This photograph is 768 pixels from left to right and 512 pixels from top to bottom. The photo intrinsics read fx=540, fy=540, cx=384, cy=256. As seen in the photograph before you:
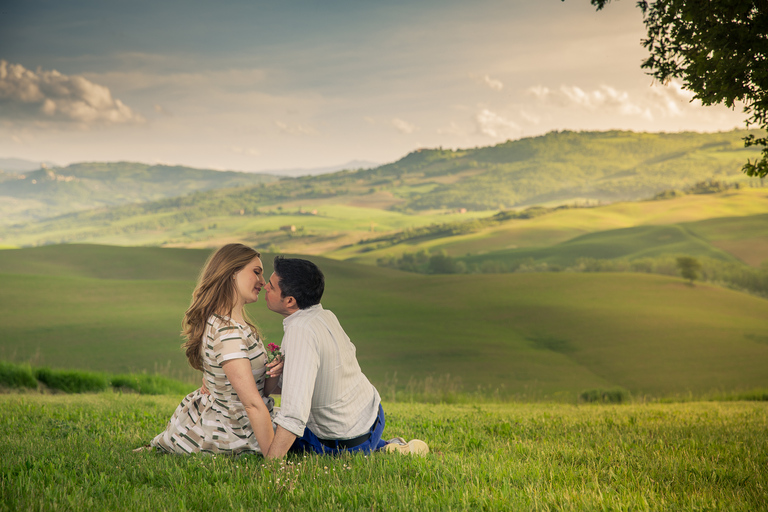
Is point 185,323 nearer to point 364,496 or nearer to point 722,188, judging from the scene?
point 364,496

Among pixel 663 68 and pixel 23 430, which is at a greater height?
pixel 663 68

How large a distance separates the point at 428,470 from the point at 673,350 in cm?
4423

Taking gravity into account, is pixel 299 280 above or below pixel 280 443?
above

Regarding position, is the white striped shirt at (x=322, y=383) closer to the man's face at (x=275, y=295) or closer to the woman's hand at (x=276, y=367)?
the man's face at (x=275, y=295)

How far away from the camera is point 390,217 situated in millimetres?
192750

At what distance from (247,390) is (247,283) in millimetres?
999

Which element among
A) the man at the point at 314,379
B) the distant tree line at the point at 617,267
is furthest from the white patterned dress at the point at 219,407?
the distant tree line at the point at 617,267

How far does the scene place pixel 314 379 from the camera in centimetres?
470

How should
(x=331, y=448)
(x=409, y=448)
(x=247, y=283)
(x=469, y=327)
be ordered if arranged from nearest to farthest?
(x=247, y=283), (x=331, y=448), (x=409, y=448), (x=469, y=327)

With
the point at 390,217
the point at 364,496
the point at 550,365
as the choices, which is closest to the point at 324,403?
the point at 364,496

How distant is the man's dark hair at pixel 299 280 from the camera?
485 centimetres

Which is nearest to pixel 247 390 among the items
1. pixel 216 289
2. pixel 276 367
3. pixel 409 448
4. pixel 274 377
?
pixel 276 367

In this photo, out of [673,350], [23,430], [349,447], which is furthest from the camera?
[673,350]

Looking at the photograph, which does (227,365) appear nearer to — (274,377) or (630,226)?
(274,377)
